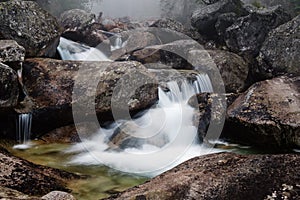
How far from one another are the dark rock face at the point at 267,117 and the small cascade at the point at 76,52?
732 cm

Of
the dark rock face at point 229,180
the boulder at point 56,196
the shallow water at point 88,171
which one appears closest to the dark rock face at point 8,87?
the shallow water at point 88,171

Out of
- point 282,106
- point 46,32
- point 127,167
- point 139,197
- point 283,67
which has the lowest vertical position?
point 127,167

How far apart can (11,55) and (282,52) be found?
8.57m

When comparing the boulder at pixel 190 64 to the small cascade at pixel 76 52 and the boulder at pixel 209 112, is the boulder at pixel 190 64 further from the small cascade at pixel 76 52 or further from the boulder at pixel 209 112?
the boulder at pixel 209 112

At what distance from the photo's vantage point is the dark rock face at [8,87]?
300 inches

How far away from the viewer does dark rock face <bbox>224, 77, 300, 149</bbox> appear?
24.4ft

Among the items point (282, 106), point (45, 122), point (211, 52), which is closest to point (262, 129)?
point (282, 106)

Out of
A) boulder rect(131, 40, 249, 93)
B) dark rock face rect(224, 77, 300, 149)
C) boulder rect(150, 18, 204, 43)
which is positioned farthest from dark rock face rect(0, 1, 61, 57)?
boulder rect(150, 18, 204, 43)

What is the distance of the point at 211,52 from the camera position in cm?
1412

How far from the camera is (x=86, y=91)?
28.2 ft

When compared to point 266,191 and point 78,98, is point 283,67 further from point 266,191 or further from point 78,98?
point 266,191

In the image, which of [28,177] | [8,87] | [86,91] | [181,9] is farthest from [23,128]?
[181,9]

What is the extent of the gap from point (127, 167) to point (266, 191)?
4.29 metres

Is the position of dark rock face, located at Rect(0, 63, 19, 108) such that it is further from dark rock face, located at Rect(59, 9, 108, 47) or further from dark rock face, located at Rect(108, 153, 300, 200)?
dark rock face, located at Rect(59, 9, 108, 47)
